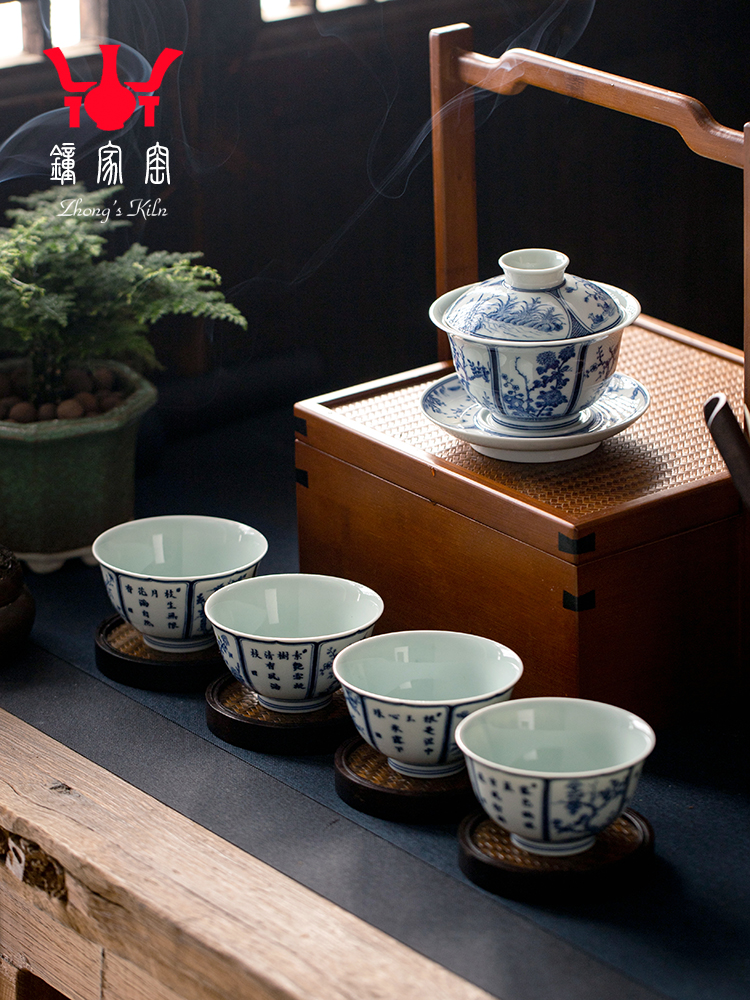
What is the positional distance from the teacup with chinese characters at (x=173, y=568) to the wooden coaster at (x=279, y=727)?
127mm

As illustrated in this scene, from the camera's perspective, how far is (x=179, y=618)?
62.2 inches

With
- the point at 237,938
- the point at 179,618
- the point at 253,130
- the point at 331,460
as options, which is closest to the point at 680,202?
the point at 253,130

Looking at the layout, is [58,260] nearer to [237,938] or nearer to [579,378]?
[579,378]

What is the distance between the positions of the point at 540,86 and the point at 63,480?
90 centimetres

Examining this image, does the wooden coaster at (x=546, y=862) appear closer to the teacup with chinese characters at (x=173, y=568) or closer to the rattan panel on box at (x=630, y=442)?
the rattan panel on box at (x=630, y=442)

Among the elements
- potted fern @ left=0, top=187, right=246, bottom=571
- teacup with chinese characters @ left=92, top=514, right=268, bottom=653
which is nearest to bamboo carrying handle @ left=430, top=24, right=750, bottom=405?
potted fern @ left=0, top=187, right=246, bottom=571

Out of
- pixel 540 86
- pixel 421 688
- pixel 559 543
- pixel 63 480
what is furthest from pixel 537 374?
pixel 63 480

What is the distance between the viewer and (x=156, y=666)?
5.27 ft

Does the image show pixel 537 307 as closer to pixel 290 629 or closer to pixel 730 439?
pixel 730 439

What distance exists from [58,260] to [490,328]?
2.55 feet

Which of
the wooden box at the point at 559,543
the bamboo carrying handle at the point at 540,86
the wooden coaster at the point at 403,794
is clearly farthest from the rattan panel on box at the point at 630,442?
the wooden coaster at the point at 403,794

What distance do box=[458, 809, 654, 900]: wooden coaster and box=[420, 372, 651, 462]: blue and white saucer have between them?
18.1 inches

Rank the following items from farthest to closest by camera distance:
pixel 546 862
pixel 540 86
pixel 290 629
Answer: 1. pixel 540 86
2. pixel 290 629
3. pixel 546 862

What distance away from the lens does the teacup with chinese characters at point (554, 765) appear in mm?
1137
